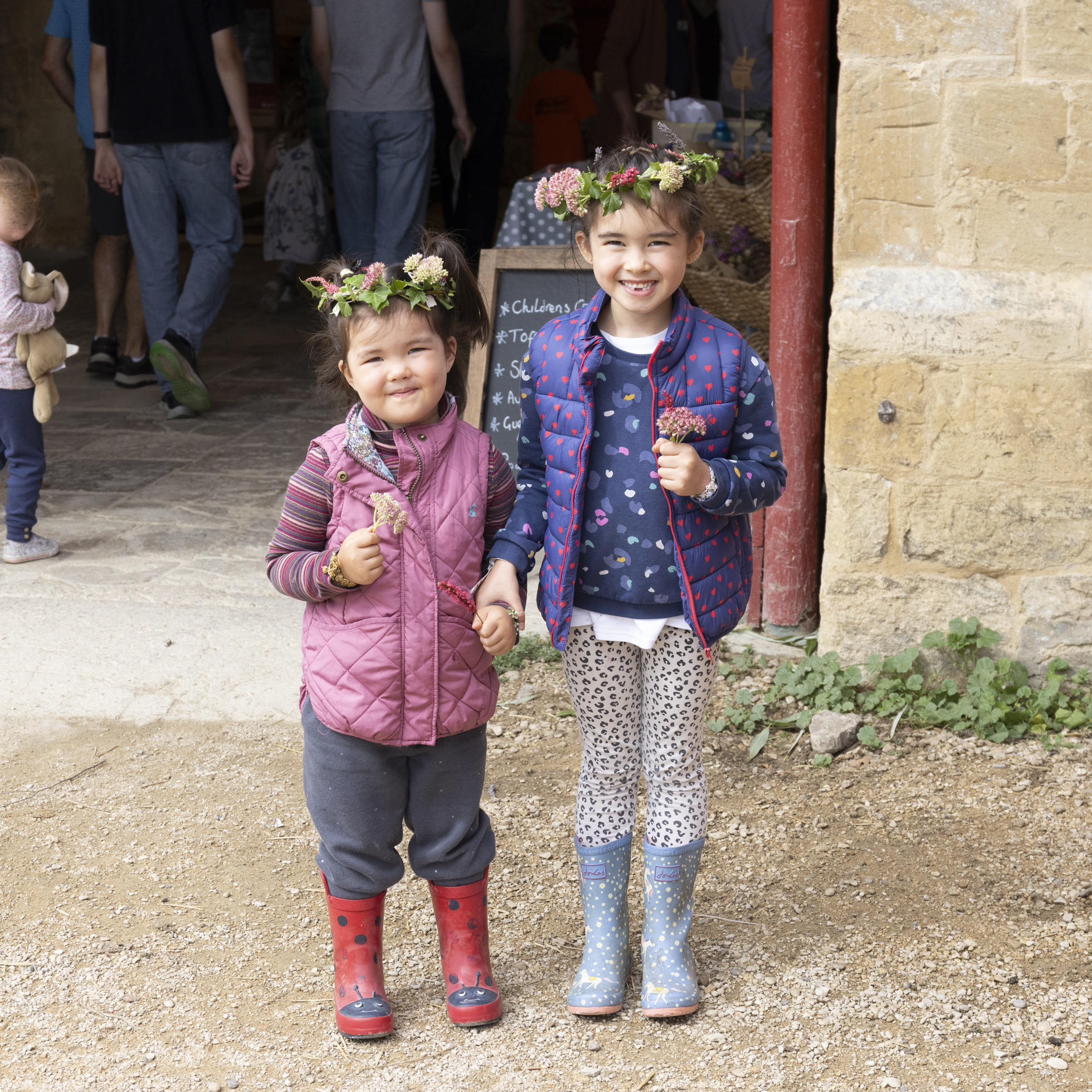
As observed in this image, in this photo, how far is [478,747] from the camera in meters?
2.21

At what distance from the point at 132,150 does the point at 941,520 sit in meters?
4.02

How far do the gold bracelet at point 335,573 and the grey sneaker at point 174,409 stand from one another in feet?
13.9

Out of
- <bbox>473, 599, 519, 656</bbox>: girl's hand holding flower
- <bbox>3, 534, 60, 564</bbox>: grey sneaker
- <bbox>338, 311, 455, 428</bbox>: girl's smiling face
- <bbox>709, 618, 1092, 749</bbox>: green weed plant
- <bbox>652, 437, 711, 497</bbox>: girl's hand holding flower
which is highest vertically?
<bbox>338, 311, 455, 428</bbox>: girl's smiling face

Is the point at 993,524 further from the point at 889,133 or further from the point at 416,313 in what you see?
the point at 416,313

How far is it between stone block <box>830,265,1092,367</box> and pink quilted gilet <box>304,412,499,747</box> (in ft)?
4.95

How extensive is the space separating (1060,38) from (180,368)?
3.92 m

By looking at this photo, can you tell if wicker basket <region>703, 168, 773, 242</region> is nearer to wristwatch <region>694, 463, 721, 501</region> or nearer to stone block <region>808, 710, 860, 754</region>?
Answer: stone block <region>808, 710, 860, 754</region>

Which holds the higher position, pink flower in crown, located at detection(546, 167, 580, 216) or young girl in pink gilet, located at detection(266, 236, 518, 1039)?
pink flower in crown, located at detection(546, 167, 580, 216)

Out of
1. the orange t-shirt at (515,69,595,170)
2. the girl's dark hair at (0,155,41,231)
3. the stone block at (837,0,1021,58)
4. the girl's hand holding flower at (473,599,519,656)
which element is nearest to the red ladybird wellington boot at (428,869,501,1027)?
the girl's hand holding flower at (473,599,519,656)

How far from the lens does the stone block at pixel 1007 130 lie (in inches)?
120

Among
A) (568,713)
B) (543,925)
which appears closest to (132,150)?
(568,713)

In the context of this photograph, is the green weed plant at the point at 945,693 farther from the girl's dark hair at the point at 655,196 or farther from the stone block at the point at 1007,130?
the girl's dark hair at the point at 655,196

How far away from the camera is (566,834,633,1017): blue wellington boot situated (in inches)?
90.4

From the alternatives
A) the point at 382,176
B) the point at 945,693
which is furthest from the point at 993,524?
the point at 382,176
